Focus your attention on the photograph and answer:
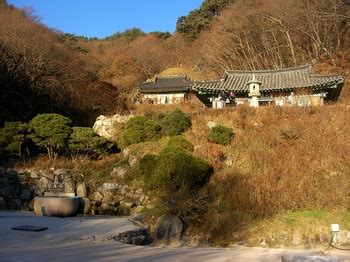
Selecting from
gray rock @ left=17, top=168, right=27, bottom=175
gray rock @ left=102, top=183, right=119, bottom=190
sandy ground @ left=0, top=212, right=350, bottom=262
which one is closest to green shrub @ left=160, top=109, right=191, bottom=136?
gray rock @ left=102, top=183, right=119, bottom=190

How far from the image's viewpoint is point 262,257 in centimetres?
765

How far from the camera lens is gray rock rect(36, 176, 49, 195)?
1520 centimetres

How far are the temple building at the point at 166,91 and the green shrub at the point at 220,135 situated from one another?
19845mm

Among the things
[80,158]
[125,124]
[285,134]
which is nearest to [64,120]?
[80,158]

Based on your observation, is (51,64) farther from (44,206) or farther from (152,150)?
(44,206)

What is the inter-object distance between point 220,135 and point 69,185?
6384 mm

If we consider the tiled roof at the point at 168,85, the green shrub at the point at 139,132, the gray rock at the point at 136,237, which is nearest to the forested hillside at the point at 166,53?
the tiled roof at the point at 168,85

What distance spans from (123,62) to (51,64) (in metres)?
21.1

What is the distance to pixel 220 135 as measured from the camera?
16.5 meters

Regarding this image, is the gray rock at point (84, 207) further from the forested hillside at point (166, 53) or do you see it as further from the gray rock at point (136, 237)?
the forested hillside at point (166, 53)

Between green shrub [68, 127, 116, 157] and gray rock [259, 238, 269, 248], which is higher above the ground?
green shrub [68, 127, 116, 157]

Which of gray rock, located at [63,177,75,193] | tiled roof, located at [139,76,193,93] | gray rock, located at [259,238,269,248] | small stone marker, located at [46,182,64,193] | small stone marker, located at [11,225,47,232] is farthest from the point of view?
tiled roof, located at [139,76,193,93]

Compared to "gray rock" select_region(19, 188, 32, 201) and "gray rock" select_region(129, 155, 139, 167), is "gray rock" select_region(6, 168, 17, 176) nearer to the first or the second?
"gray rock" select_region(19, 188, 32, 201)

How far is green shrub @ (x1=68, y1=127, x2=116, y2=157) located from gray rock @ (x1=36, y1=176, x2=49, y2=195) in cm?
187
